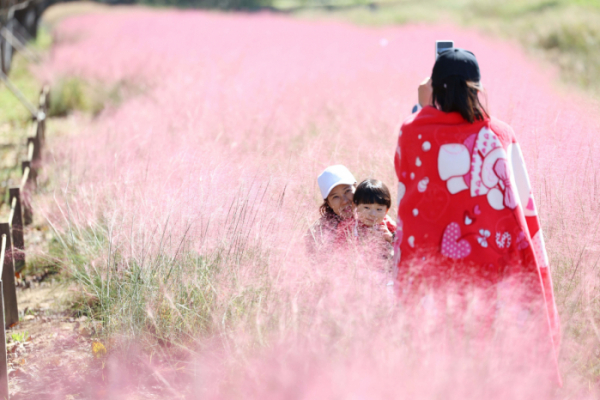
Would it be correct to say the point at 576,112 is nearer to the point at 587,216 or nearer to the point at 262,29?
the point at 587,216

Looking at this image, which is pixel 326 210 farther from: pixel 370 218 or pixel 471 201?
pixel 471 201

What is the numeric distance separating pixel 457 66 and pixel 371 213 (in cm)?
94

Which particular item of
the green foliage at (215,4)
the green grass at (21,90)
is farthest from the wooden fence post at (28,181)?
the green foliage at (215,4)

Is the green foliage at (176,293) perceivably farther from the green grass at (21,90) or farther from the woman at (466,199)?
the green grass at (21,90)


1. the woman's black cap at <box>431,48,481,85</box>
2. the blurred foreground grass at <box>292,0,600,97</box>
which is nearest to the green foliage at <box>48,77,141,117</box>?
the blurred foreground grass at <box>292,0,600,97</box>

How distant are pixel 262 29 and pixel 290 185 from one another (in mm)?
11549

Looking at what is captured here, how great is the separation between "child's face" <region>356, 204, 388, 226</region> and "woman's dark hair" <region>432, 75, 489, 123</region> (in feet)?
2.62

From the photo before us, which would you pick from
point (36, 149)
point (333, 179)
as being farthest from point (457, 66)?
point (36, 149)

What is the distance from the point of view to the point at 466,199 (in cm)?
218

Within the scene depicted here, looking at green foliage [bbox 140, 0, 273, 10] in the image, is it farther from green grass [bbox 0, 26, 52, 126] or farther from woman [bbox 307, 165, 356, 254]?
woman [bbox 307, 165, 356, 254]

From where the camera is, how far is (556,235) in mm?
2854

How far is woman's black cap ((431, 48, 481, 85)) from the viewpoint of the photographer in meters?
2.15

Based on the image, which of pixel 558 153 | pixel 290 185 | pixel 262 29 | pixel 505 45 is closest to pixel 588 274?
pixel 558 153

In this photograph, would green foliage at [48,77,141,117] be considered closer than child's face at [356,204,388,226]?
No
